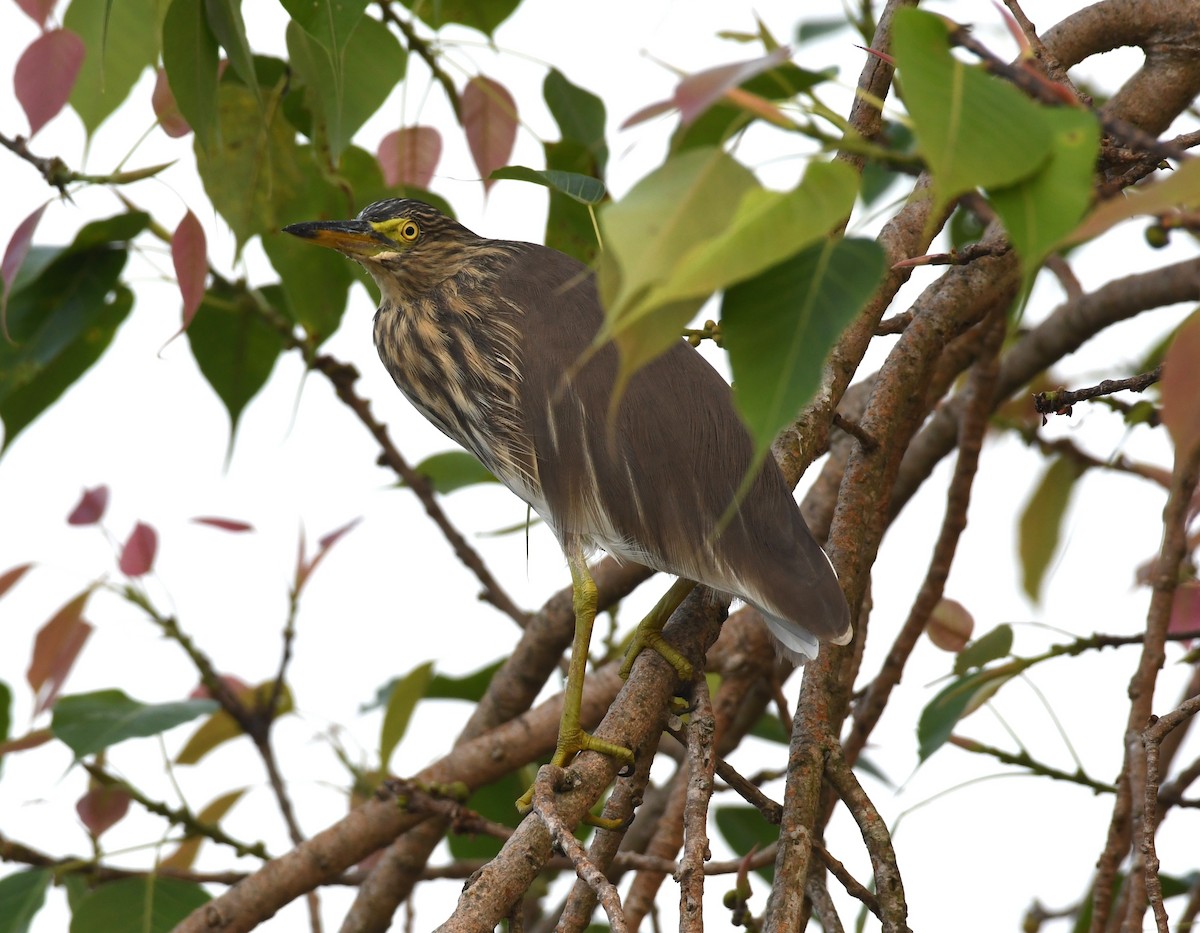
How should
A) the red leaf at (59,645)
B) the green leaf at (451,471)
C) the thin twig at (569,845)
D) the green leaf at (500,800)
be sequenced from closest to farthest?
the thin twig at (569,845) < the red leaf at (59,645) < the green leaf at (500,800) < the green leaf at (451,471)

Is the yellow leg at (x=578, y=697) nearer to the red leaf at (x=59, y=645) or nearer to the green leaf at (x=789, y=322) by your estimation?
the green leaf at (x=789, y=322)

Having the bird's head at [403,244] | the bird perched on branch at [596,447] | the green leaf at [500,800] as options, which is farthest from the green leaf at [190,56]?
the green leaf at [500,800]

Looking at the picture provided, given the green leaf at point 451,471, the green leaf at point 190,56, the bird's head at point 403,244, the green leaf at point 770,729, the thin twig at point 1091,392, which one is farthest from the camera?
the green leaf at point 770,729

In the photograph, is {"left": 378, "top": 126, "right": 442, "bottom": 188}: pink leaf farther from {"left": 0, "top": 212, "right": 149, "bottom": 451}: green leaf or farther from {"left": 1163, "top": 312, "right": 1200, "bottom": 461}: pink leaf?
{"left": 1163, "top": 312, "right": 1200, "bottom": 461}: pink leaf

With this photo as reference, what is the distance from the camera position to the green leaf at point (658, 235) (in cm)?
76

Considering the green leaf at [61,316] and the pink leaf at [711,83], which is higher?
the green leaf at [61,316]

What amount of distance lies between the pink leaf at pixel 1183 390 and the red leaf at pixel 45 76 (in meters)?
1.35

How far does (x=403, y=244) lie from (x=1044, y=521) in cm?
131

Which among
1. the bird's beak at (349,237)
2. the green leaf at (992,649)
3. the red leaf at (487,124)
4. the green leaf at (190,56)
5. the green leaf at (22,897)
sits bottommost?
the green leaf at (22,897)

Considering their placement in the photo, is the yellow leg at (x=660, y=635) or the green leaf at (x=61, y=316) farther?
the green leaf at (x=61, y=316)

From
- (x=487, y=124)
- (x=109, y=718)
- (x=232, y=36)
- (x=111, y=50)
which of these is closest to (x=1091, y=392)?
(x=232, y=36)

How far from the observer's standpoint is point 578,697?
1695 millimetres

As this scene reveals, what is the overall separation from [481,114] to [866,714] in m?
1.17

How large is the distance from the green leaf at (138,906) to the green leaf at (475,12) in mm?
1456
